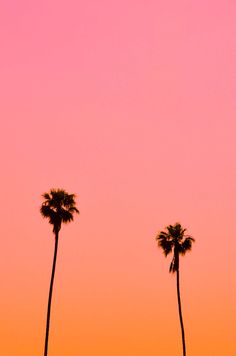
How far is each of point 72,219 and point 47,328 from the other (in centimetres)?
1045

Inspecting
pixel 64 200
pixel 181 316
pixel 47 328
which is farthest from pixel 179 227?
pixel 47 328

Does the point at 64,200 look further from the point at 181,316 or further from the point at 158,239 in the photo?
the point at 181,316

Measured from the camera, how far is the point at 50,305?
2586 inches

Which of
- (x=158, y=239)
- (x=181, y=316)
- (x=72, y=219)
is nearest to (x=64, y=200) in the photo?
(x=72, y=219)

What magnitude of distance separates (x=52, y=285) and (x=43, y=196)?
855cm

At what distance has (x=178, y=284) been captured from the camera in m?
76.6

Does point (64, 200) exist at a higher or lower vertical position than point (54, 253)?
higher

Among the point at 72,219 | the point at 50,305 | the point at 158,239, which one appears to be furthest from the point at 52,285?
the point at 158,239

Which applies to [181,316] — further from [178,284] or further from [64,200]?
[64,200]

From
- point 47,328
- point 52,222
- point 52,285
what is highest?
point 52,222

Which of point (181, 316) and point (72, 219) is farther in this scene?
point (181, 316)

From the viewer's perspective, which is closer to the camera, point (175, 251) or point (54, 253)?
point (54, 253)

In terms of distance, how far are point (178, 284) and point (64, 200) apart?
1765 centimetres

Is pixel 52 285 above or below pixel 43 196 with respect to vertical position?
below
